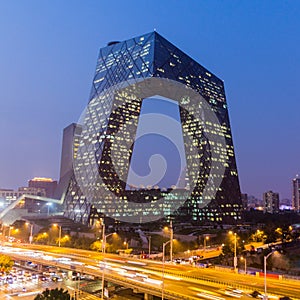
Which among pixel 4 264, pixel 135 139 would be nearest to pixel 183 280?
pixel 4 264

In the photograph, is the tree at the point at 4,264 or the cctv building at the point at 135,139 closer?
the tree at the point at 4,264

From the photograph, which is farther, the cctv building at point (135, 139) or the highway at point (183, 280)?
the cctv building at point (135, 139)

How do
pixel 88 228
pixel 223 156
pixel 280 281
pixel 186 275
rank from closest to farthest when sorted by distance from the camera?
pixel 280 281
pixel 186 275
pixel 88 228
pixel 223 156

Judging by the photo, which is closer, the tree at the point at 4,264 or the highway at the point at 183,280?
the highway at the point at 183,280

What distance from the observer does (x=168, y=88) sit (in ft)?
392

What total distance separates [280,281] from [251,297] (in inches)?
337

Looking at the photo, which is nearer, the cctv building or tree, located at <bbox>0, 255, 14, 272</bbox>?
tree, located at <bbox>0, 255, 14, 272</bbox>

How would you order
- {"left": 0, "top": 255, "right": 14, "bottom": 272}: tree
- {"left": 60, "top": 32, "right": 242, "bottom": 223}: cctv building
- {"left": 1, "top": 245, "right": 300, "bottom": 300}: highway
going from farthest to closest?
{"left": 60, "top": 32, "right": 242, "bottom": 223}: cctv building < {"left": 0, "top": 255, "right": 14, "bottom": 272}: tree < {"left": 1, "top": 245, "right": 300, "bottom": 300}: highway

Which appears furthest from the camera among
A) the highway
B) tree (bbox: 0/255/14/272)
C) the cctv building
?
the cctv building

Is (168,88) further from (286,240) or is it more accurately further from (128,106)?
(286,240)

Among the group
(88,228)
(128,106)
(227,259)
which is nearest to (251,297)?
(227,259)

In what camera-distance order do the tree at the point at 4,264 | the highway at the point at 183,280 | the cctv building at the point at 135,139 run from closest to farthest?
the highway at the point at 183,280, the tree at the point at 4,264, the cctv building at the point at 135,139

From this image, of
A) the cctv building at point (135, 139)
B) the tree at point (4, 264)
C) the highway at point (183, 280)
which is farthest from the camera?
the cctv building at point (135, 139)

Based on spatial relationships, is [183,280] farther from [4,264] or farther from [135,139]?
[135,139]
